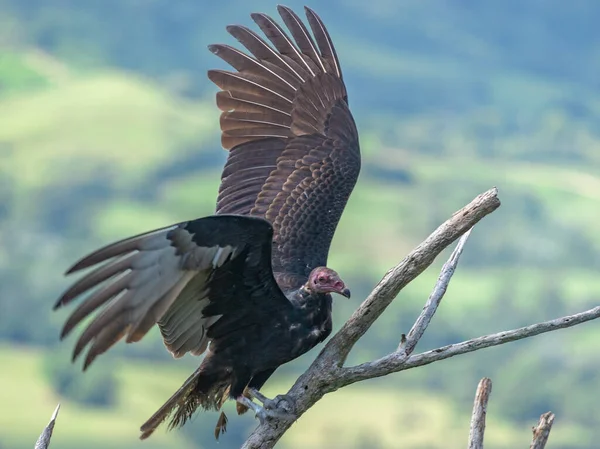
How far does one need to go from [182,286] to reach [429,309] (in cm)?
131

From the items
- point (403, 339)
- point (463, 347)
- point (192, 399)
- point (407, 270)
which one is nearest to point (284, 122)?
point (192, 399)

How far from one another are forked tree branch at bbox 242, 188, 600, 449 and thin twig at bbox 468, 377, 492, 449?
41cm

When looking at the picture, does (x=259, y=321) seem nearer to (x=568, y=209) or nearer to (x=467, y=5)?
(x=568, y=209)

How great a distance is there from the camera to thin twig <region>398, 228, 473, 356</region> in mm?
6234

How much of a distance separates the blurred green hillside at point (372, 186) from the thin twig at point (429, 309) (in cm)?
2183

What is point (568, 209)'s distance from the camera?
69.4 m

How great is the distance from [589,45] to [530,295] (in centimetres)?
4817

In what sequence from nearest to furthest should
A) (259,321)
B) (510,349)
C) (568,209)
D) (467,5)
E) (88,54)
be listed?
(259,321) < (510,349) < (568,209) < (88,54) < (467,5)

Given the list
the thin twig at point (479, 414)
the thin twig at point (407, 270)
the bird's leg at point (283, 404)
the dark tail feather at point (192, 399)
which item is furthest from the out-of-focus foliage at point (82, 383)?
the thin twig at point (407, 270)

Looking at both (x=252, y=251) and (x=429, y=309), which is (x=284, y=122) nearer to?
(x=252, y=251)

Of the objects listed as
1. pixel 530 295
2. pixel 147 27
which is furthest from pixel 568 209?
pixel 147 27

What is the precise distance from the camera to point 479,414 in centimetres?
660

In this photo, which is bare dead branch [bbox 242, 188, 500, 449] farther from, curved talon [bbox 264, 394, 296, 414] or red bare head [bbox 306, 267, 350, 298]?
red bare head [bbox 306, 267, 350, 298]

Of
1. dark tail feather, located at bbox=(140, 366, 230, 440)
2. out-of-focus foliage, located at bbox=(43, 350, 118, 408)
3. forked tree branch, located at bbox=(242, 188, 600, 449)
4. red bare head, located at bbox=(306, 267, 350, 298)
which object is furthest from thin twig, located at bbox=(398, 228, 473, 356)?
out-of-focus foliage, located at bbox=(43, 350, 118, 408)
